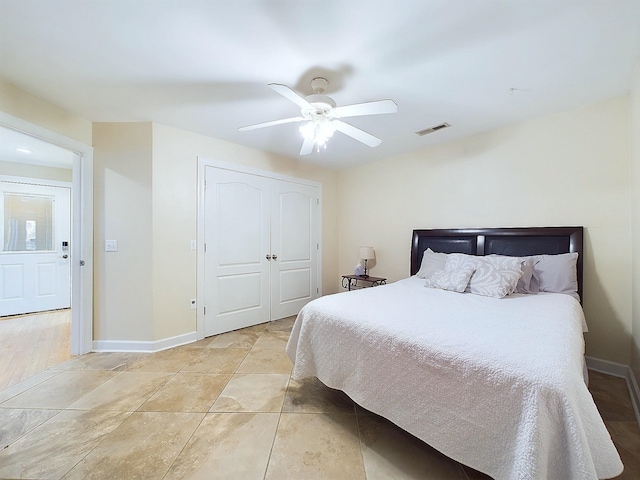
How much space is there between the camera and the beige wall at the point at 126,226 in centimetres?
259

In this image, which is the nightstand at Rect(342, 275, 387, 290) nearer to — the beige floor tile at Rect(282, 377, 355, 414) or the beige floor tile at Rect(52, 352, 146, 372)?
the beige floor tile at Rect(282, 377, 355, 414)

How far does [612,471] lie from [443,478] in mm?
645

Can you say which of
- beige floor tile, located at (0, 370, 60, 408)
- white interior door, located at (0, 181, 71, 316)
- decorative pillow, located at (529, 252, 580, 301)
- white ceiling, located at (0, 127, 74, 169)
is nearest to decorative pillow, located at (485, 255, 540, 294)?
decorative pillow, located at (529, 252, 580, 301)

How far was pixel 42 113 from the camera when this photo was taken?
216 cm

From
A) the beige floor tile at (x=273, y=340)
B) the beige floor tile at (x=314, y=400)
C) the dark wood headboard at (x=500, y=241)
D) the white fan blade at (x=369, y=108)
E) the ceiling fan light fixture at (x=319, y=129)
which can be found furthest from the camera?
the beige floor tile at (x=273, y=340)

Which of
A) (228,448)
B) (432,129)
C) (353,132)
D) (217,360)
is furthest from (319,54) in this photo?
(217,360)

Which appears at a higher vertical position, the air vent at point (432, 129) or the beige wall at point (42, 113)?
the air vent at point (432, 129)

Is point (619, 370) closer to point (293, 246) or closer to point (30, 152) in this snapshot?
point (293, 246)

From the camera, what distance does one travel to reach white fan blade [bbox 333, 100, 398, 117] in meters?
1.58

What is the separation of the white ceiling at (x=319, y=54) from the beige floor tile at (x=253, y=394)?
7.63 feet

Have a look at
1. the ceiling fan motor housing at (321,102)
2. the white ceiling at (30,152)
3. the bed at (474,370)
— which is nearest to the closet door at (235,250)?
the bed at (474,370)

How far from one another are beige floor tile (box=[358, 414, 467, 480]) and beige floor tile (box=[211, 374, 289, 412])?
2.10ft

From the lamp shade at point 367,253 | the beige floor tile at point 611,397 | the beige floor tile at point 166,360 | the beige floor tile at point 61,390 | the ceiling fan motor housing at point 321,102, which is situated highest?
the ceiling fan motor housing at point 321,102

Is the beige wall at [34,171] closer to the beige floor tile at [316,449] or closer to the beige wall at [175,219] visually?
the beige wall at [175,219]
